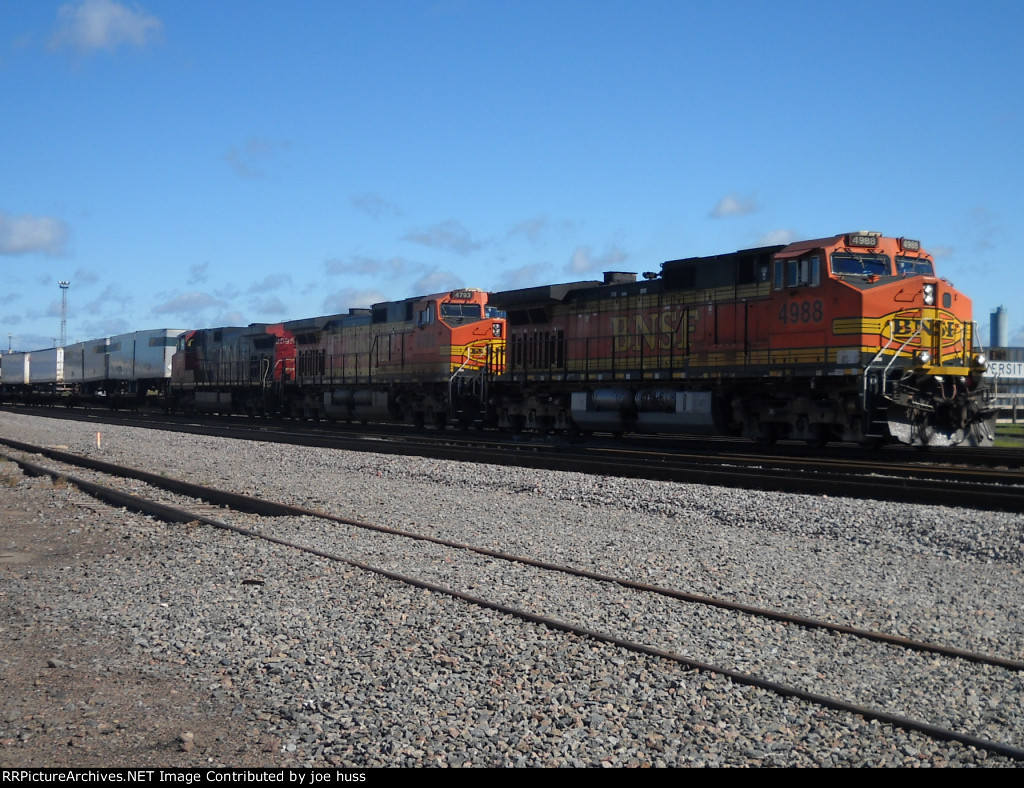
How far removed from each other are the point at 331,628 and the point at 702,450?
12708mm

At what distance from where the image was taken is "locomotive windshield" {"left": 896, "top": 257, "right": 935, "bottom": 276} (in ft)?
52.1

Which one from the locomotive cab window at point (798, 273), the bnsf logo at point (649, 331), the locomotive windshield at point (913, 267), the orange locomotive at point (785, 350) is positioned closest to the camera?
the orange locomotive at point (785, 350)

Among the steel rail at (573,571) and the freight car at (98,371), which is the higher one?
the freight car at (98,371)

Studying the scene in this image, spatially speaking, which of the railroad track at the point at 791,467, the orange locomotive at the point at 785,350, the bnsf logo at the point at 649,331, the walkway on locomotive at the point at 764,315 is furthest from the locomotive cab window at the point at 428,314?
the bnsf logo at the point at 649,331

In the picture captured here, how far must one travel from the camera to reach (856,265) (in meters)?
15.7

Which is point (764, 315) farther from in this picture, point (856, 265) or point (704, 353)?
point (856, 265)

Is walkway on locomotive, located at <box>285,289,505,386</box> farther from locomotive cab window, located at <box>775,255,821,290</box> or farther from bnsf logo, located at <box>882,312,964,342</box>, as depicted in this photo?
bnsf logo, located at <box>882,312,964,342</box>

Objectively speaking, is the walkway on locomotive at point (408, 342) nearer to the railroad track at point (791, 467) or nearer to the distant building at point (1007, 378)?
the railroad track at point (791, 467)

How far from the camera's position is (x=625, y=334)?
67.7ft

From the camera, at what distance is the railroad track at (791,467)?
1088 cm

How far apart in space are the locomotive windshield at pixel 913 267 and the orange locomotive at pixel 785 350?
0.9 inches

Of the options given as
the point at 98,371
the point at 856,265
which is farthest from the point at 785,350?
the point at 98,371

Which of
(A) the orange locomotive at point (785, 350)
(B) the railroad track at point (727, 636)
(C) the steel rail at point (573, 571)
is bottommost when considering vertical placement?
(B) the railroad track at point (727, 636)

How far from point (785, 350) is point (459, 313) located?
11.2 m
